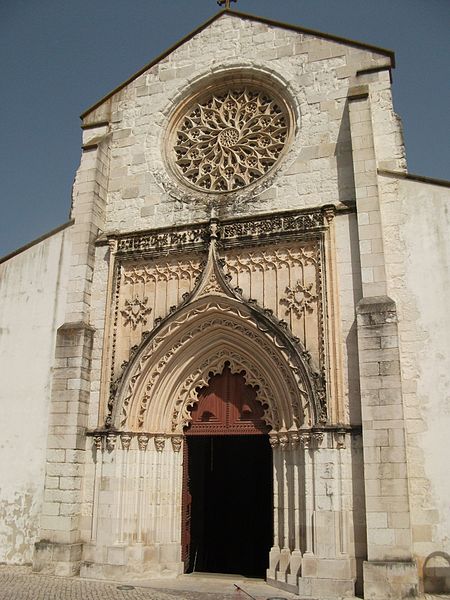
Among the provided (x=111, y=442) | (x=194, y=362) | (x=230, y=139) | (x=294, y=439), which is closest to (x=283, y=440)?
(x=294, y=439)

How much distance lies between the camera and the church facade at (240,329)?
8797mm

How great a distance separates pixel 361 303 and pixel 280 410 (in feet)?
7.52

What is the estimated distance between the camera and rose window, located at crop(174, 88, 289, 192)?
1161 cm

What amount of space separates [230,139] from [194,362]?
461 centimetres

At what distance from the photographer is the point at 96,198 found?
473 inches

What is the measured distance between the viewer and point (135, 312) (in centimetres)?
1111

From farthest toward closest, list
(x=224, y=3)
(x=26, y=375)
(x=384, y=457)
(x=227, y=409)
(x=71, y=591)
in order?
(x=224, y=3) < (x=26, y=375) < (x=227, y=409) < (x=71, y=591) < (x=384, y=457)

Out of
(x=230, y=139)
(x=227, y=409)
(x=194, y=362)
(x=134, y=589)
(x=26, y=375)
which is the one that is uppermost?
(x=230, y=139)

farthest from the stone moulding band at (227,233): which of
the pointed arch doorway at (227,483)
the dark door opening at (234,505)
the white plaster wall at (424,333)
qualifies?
the dark door opening at (234,505)

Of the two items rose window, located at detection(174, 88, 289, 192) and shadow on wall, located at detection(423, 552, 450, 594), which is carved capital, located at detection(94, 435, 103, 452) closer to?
rose window, located at detection(174, 88, 289, 192)

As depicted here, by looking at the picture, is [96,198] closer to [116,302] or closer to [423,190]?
[116,302]

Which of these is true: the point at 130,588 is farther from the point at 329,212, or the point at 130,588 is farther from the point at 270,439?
the point at 329,212

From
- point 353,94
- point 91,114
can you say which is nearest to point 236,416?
point 353,94

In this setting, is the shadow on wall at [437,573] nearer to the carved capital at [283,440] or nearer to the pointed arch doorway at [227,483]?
the carved capital at [283,440]
